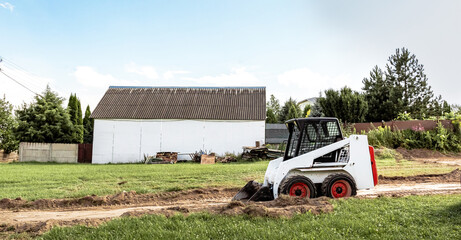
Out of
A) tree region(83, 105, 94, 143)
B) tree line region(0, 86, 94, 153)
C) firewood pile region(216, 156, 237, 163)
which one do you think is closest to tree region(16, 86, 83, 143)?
tree line region(0, 86, 94, 153)

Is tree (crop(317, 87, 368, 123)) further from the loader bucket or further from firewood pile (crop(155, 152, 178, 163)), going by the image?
the loader bucket

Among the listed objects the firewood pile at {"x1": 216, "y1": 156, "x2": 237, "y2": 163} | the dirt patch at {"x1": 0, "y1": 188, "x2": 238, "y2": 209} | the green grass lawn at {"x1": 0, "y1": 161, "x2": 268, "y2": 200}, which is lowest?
the dirt patch at {"x1": 0, "y1": 188, "x2": 238, "y2": 209}

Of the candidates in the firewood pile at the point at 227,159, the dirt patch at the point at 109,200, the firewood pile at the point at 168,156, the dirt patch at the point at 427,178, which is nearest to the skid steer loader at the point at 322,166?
the dirt patch at the point at 109,200

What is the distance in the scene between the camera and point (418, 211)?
6.87 m

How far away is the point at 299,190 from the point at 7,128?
125 feet

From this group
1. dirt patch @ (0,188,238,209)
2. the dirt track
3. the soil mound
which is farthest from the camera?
dirt patch @ (0,188,238,209)

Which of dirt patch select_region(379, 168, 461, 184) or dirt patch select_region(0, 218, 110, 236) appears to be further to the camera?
dirt patch select_region(379, 168, 461, 184)

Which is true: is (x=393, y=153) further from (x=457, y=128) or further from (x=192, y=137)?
(x=192, y=137)

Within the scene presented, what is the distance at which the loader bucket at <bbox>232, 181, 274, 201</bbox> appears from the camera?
8.86 meters

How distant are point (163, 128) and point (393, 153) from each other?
724 inches

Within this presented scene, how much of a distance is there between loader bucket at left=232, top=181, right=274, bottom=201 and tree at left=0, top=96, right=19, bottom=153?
1300 inches

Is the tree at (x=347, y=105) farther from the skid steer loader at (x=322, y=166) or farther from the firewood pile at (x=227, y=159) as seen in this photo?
the skid steer loader at (x=322, y=166)

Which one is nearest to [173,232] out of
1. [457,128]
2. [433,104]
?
[457,128]

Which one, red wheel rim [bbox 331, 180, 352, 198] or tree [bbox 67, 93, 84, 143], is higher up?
tree [bbox 67, 93, 84, 143]
